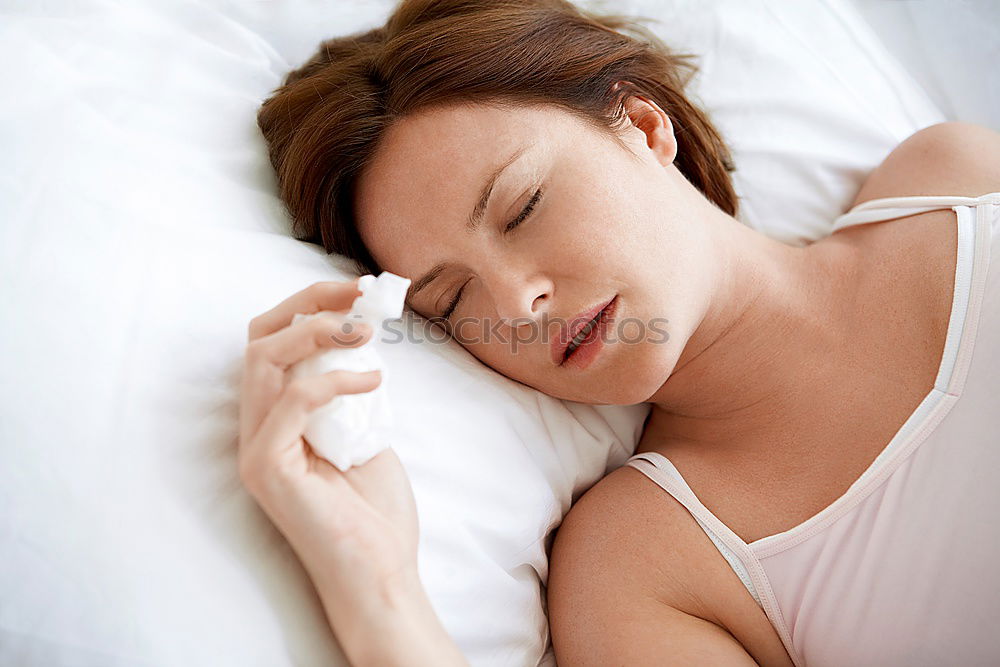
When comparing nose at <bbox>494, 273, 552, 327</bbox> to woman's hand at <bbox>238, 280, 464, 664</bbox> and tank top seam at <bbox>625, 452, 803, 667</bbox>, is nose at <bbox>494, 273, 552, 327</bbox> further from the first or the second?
tank top seam at <bbox>625, 452, 803, 667</bbox>

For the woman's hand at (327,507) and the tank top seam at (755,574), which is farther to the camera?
the tank top seam at (755,574)

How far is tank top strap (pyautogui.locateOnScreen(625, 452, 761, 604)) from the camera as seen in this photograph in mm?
1278

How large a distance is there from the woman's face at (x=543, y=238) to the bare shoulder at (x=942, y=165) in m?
0.49

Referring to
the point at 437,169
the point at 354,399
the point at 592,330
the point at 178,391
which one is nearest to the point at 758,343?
the point at 592,330

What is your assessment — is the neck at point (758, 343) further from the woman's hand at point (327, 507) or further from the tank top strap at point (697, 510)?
the woman's hand at point (327, 507)

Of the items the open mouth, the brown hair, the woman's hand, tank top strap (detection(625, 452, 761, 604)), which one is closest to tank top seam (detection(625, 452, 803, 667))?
tank top strap (detection(625, 452, 761, 604))

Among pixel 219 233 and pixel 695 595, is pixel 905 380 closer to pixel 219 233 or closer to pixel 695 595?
pixel 695 595

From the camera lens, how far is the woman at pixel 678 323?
116 centimetres

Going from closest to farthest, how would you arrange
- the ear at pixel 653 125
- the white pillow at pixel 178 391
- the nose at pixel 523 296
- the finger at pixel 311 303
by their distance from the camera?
the white pillow at pixel 178 391 < the finger at pixel 311 303 < the nose at pixel 523 296 < the ear at pixel 653 125

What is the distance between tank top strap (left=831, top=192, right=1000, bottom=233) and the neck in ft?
0.25

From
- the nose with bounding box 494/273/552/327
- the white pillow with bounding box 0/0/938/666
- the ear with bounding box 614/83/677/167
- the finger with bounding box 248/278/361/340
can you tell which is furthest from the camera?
the ear with bounding box 614/83/677/167

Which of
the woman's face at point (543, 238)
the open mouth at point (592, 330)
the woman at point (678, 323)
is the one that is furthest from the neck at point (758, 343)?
the open mouth at point (592, 330)

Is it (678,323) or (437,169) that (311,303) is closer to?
(437,169)

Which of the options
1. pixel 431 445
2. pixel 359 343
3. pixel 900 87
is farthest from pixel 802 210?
pixel 359 343
